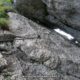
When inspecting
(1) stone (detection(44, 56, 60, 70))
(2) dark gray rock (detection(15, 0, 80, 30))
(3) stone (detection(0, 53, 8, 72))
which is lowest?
(1) stone (detection(44, 56, 60, 70))

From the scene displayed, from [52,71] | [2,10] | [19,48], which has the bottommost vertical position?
[52,71]

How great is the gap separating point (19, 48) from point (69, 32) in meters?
1.81

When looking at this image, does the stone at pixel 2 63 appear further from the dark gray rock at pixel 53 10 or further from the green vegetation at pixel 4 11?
the dark gray rock at pixel 53 10

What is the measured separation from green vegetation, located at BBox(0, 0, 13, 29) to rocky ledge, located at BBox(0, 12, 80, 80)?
0.16 metres

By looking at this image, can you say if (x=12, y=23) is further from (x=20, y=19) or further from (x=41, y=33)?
(x=41, y=33)

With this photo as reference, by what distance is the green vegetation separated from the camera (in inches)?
208

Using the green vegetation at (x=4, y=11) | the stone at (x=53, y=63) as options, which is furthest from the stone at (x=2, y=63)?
the green vegetation at (x=4, y=11)

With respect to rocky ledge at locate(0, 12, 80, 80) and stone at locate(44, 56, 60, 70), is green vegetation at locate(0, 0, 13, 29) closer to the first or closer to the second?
rocky ledge at locate(0, 12, 80, 80)

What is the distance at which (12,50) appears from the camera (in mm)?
4809

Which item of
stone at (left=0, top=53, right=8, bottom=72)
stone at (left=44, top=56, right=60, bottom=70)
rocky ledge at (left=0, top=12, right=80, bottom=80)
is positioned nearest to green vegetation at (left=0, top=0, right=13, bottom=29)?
rocky ledge at (left=0, top=12, right=80, bottom=80)

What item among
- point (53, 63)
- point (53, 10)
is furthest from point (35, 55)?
point (53, 10)

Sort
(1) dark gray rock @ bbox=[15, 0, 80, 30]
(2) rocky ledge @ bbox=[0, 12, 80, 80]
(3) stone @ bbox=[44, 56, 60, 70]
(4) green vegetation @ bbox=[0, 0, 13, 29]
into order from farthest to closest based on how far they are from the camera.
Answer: (1) dark gray rock @ bbox=[15, 0, 80, 30], (4) green vegetation @ bbox=[0, 0, 13, 29], (3) stone @ bbox=[44, 56, 60, 70], (2) rocky ledge @ bbox=[0, 12, 80, 80]

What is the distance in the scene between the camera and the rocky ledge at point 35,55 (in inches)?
174

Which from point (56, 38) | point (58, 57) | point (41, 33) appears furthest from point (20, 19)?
point (58, 57)
